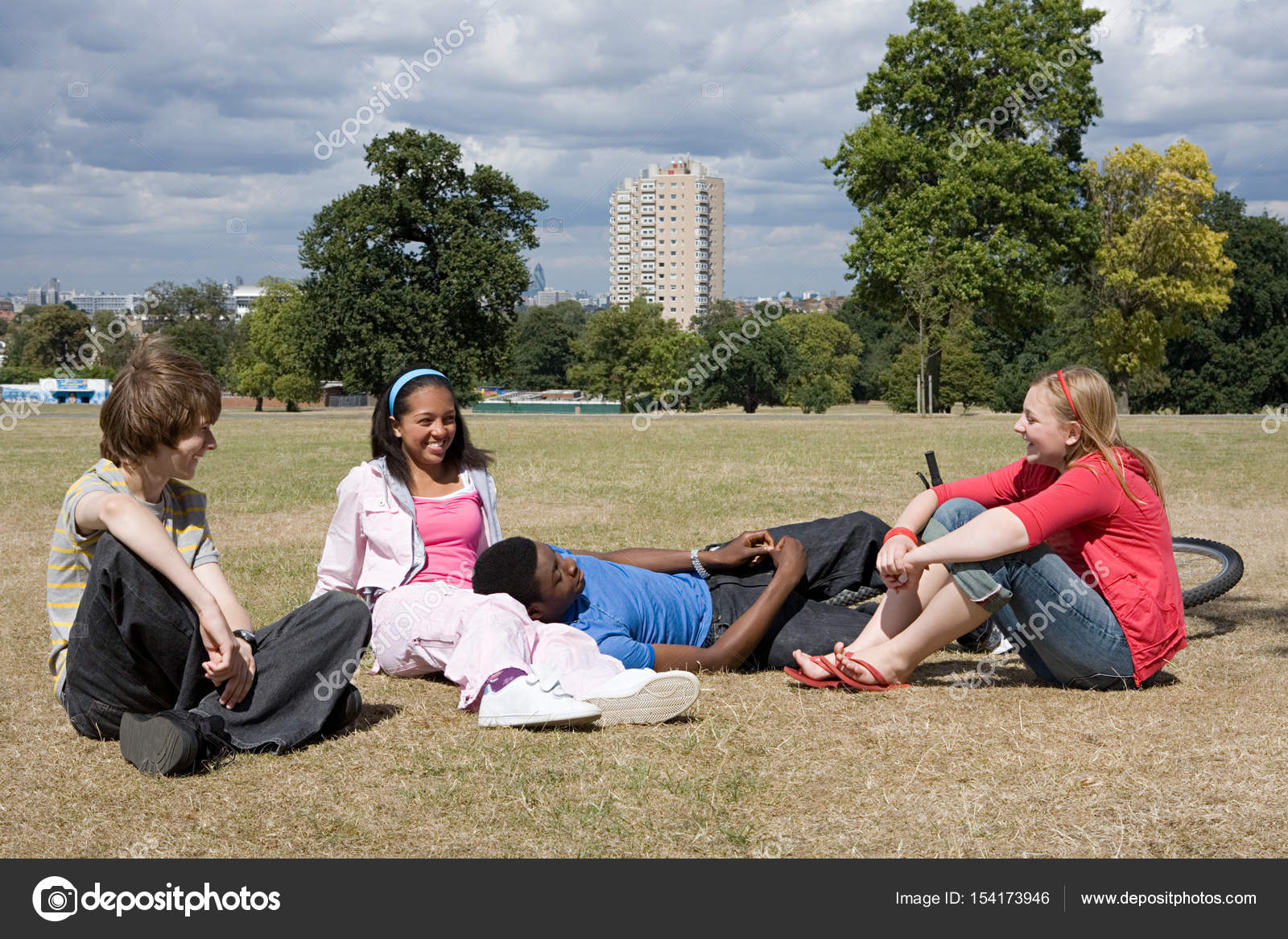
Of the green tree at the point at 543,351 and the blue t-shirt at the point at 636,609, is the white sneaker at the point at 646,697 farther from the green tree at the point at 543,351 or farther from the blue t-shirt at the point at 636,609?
the green tree at the point at 543,351

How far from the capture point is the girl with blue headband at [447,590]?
187 inches

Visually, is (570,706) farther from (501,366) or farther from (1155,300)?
(1155,300)

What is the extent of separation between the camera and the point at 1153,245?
44406 millimetres

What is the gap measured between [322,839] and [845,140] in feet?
131

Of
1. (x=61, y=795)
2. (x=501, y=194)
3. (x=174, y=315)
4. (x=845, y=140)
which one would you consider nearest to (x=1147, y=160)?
(x=845, y=140)

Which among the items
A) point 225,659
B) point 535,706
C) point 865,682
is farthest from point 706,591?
point 225,659

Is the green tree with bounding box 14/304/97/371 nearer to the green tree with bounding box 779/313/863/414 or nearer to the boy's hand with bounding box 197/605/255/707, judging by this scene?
the green tree with bounding box 779/313/863/414

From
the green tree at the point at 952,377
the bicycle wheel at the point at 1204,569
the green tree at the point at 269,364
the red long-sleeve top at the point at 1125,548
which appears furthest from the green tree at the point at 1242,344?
the red long-sleeve top at the point at 1125,548

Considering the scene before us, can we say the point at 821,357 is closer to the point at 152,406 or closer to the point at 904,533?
the point at 904,533

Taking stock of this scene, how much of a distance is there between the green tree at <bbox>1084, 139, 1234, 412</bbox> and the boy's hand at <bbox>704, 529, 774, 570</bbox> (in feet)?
135

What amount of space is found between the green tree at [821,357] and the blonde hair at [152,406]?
194 ft

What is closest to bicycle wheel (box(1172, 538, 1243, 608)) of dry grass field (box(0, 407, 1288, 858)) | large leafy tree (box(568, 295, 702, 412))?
dry grass field (box(0, 407, 1288, 858))

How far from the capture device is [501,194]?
4712 cm

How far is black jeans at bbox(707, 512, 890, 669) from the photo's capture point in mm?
5746
